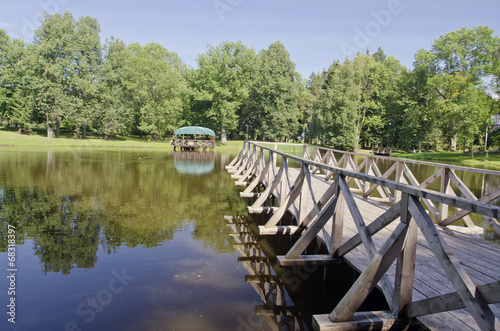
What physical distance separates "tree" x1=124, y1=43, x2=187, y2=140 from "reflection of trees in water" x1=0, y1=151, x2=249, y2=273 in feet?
110

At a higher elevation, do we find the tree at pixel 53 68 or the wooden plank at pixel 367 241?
the tree at pixel 53 68

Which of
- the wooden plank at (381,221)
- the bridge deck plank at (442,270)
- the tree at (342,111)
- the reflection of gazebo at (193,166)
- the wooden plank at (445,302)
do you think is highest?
the tree at (342,111)

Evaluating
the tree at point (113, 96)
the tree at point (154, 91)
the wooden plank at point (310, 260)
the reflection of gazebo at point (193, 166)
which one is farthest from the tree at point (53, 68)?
the wooden plank at point (310, 260)

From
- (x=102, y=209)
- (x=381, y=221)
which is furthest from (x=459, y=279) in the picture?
(x=102, y=209)

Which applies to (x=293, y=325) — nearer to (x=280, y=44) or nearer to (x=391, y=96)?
(x=391, y=96)

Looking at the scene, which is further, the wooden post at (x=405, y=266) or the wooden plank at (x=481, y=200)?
the wooden plank at (x=481, y=200)

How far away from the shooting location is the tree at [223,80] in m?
50.2

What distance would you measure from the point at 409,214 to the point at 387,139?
5314 centimetres

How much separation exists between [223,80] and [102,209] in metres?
43.2

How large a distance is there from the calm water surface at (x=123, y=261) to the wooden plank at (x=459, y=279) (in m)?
2.75

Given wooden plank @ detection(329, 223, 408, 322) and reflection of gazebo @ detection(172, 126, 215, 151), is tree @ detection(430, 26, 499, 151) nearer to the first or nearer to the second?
→ reflection of gazebo @ detection(172, 126, 215, 151)

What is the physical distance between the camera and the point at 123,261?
6.80 meters

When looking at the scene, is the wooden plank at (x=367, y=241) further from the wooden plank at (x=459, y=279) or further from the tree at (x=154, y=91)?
the tree at (x=154, y=91)

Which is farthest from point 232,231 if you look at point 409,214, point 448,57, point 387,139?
point 387,139
